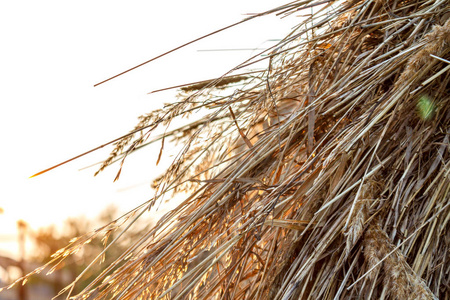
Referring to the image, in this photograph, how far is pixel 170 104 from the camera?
0.68 meters

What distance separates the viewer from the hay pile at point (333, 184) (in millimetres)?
480

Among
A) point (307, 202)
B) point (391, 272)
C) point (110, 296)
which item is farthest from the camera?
point (110, 296)

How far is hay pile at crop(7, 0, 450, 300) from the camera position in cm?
48

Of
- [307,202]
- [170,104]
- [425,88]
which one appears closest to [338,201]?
[307,202]

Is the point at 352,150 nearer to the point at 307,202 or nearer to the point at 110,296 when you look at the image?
the point at 307,202

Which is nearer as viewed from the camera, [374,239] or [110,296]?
[374,239]

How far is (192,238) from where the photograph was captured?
1.98 ft

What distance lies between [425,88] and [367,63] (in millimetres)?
91

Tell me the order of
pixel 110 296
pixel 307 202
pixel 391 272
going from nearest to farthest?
pixel 391 272 → pixel 307 202 → pixel 110 296

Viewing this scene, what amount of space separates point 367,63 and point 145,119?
351mm

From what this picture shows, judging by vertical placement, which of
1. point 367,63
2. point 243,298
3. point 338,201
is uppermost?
point 367,63

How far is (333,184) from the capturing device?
52 centimetres

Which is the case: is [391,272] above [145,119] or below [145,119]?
below

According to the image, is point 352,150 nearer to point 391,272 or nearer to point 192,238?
point 391,272
